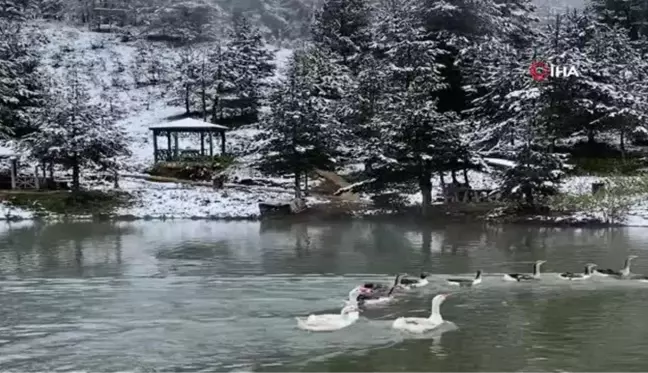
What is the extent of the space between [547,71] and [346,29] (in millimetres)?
23271

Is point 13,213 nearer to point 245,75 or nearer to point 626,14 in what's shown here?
point 245,75

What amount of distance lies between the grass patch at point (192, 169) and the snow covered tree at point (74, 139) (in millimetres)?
5265

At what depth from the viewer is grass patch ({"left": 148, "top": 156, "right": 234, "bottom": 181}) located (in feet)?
146

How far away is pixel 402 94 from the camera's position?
3791 cm

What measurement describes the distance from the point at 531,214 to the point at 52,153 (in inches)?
914

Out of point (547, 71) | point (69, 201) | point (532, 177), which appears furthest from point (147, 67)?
point (532, 177)

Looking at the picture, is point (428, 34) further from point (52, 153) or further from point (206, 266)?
point (206, 266)

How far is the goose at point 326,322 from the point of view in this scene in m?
13.0

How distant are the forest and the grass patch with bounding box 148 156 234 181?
350 cm

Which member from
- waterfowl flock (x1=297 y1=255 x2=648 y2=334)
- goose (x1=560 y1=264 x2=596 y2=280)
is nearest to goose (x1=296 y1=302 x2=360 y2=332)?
waterfowl flock (x1=297 y1=255 x2=648 y2=334)

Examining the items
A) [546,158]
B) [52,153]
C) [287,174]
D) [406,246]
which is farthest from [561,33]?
[52,153]

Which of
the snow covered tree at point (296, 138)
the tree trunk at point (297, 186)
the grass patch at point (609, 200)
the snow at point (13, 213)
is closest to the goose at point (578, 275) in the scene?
the grass patch at point (609, 200)

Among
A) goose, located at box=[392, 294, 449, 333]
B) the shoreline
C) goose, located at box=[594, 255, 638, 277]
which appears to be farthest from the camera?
the shoreline

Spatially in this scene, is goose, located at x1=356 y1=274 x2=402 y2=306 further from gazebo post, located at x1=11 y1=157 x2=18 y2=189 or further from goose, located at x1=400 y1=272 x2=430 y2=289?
gazebo post, located at x1=11 y1=157 x2=18 y2=189
